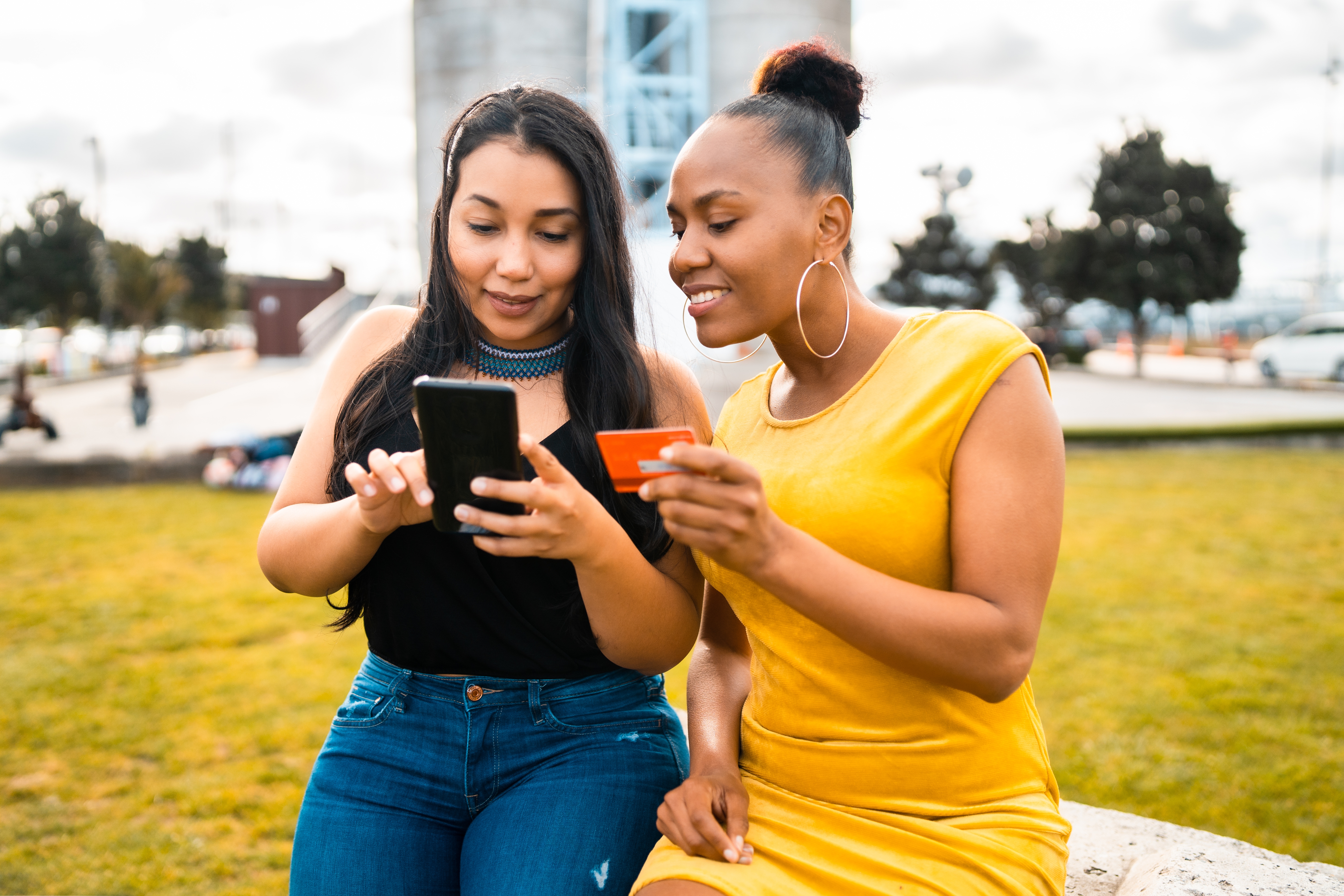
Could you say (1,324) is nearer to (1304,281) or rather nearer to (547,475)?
(547,475)

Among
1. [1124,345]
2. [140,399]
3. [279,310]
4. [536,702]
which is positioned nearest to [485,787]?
[536,702]

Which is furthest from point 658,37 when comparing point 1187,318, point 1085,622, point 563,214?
point 1187,318

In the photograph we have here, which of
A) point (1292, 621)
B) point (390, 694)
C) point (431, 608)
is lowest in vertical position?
point (1292, 621)

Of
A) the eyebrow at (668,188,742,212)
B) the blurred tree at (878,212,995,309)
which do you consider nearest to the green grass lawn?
the eyebrow at (668,188,742,212)

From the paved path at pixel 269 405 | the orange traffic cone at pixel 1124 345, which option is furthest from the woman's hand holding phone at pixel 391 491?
the orange traffic cone at pixel 1124 345

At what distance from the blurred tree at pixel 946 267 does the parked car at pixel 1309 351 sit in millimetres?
14089

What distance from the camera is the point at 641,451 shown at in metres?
1.46

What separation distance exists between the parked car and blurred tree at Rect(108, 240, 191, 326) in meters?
41.8

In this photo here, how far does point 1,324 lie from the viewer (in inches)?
1352

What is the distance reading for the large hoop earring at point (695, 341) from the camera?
6.72 ft

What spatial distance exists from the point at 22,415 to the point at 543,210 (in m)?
16.2

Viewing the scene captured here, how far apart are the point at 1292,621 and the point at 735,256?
6.88 metres

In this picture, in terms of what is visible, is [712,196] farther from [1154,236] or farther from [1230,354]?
[1154,236]

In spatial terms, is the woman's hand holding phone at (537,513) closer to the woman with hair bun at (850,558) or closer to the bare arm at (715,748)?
the woman with hair bun at (850,558)
